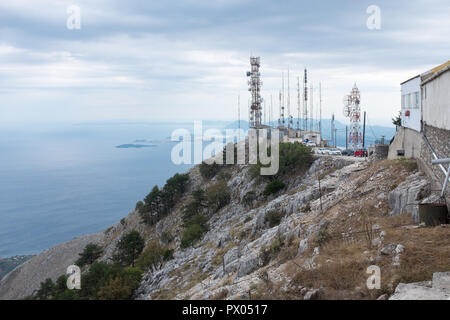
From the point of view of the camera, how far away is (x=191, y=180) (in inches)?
1987

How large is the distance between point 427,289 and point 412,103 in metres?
12.1

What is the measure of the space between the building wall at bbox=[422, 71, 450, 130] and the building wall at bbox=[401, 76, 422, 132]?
3.58ft

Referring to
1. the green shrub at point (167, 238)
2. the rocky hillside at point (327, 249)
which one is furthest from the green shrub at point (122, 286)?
the green shrub at point (167, 238)

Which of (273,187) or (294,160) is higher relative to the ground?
(294,160)

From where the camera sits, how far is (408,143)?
1748 centimetres

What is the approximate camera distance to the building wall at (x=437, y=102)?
1043 cm

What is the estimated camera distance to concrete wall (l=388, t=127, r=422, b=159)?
1555 cm

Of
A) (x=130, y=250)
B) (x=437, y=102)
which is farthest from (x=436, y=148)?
(x=130, y=250)

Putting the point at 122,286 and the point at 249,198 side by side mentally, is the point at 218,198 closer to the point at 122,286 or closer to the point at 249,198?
the point at 249,198

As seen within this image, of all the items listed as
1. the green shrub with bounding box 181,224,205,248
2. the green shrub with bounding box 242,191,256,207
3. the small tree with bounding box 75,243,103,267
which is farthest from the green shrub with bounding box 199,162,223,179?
the green shrub with bounding box 181,224,205,248

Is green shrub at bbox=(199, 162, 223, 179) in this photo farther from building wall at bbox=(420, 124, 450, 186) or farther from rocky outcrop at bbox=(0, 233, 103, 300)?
building wall at bbox=(420, 124, 450, 186)

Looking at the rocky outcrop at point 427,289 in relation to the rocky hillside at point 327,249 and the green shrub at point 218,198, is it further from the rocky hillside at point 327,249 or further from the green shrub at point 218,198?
the green shrub at point 218,198
